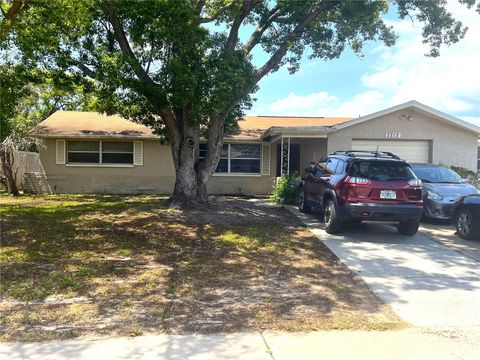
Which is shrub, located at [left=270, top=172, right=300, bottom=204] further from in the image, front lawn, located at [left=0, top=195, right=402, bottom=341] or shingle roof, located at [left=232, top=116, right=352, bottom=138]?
shingle roof, located at [left=232, top=116, right=352, bottom=138]

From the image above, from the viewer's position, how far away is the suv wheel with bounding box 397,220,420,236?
9.34m

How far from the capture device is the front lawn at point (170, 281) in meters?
4.70

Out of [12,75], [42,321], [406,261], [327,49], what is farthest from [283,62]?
[42,321]

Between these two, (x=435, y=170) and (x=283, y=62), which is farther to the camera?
(x=283, y=62)

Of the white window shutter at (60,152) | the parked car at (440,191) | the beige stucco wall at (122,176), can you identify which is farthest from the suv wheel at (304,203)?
the white window shutter at (60,152)

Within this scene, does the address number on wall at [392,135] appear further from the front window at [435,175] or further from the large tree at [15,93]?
the large tree at [15,93]

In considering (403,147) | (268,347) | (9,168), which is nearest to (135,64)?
→ (268,347)

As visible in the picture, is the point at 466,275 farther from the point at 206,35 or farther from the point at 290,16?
the point at 290,16

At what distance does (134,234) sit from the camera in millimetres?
9164

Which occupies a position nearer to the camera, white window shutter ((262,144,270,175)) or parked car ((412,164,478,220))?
parked car ((412,164,478,220))

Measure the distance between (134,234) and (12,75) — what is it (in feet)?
18.6

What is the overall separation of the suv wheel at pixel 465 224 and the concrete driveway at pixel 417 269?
0.26 m

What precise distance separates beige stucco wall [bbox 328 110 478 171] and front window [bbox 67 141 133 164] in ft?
29.8

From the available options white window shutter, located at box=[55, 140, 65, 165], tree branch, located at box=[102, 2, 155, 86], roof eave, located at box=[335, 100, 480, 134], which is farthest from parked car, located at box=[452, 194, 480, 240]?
white window shutter, located at box=[55, 140, 65, 165]
